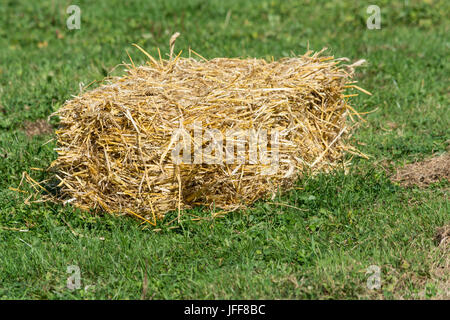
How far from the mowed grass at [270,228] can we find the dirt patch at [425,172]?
12cm

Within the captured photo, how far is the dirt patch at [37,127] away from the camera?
6840 millimetres

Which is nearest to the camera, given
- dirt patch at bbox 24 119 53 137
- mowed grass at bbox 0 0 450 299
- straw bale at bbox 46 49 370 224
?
mowed grass at bbox 0 0 450 299

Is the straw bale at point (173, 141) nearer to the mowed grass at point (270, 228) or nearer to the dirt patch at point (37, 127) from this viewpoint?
the mowed grass at point (270, 228)

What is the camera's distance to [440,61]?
27.2 feet

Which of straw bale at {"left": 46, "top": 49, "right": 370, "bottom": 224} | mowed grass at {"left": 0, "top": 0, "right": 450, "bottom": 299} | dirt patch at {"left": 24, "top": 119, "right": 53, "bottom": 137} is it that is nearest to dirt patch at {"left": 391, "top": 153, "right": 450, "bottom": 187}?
mowed grass at {"left": 0, "top": 0, "right": 450, "bottom": 299}

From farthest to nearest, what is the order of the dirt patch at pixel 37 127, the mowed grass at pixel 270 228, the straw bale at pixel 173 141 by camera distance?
1. the dirt patch at pixel 37 127
2. the straw bale at pixel 173 141
3. the mowed grass at pixel 270 228

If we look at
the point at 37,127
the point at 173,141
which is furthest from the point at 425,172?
the point at 37,127

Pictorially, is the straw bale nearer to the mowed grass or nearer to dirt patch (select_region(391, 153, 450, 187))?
the mowed grass

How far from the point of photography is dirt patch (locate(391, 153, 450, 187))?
18.1 feet

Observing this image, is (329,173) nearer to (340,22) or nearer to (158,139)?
(158,139)

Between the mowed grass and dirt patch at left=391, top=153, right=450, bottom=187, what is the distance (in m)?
0.12

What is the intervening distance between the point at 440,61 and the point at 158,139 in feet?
16.8

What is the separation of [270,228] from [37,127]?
3.47 metres

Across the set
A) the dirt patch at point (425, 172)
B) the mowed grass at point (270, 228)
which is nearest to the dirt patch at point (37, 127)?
the mowed grass at point (270, 228)
